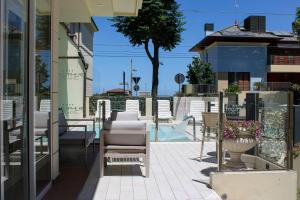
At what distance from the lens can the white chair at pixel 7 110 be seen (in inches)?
115

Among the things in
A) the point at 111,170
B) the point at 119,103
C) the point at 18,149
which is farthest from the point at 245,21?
the point at 18,149

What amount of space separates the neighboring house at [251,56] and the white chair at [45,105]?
31.4 metres

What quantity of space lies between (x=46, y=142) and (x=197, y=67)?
29196mm

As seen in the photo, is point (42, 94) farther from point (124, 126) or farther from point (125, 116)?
point (125, 116)

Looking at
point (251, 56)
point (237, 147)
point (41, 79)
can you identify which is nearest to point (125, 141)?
point (237, 147)

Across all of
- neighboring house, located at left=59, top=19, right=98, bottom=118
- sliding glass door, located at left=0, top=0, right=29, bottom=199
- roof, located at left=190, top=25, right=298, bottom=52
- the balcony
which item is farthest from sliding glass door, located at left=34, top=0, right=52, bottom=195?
the balcony

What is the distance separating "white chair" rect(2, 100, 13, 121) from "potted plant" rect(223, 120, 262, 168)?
312 cm

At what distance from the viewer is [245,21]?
40.8 meters

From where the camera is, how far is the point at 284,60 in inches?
1522

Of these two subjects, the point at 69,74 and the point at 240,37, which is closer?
the point at 69,74

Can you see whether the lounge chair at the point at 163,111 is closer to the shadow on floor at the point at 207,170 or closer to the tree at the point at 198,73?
the shadow on floor at the point at 207,170

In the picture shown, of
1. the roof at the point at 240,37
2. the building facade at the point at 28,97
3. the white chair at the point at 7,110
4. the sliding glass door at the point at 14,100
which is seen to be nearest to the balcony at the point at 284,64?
the roof at the point at 240,37

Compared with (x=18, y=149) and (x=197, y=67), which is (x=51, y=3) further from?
(x=197, y=67)

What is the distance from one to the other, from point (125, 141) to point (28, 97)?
208cm
